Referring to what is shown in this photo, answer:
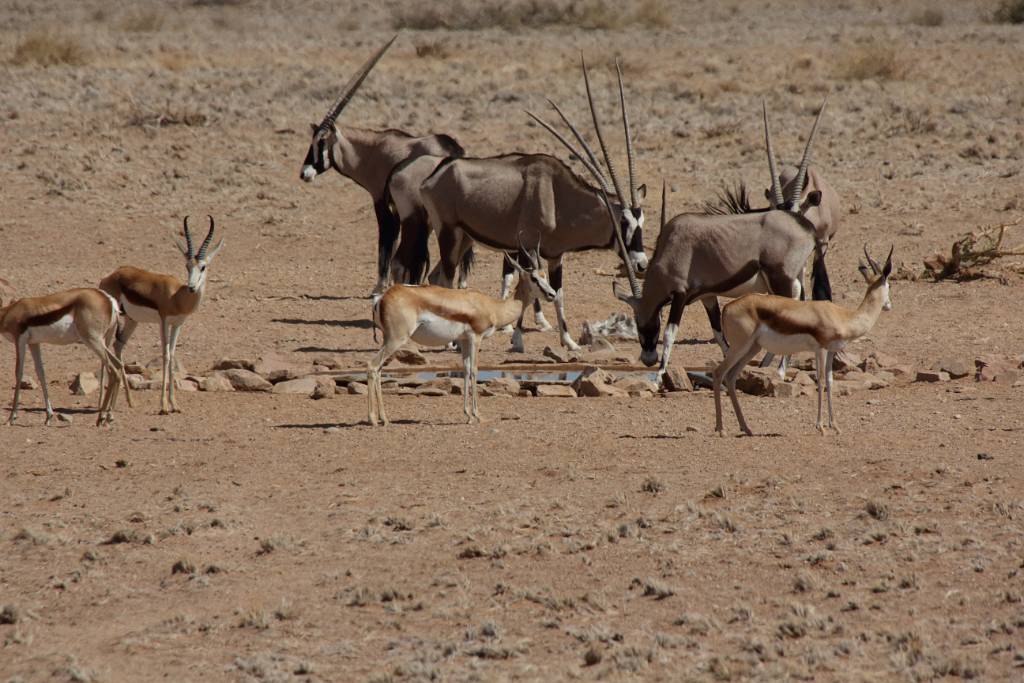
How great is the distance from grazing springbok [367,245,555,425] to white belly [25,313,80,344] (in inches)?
83.4

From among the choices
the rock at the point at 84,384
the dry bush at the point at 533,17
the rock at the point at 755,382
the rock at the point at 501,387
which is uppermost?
the rock at the point at 755,382

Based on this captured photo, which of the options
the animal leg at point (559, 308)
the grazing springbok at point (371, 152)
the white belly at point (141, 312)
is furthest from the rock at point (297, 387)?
the grazing springbok at point (371, 152)

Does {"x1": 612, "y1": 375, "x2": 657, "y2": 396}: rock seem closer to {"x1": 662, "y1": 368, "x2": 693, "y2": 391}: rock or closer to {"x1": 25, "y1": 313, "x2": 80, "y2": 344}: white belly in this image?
{"x1": 662, "y1": 368, "x2": 693, "y2": 391}: rock

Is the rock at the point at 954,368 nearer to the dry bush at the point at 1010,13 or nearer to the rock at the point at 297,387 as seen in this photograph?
the rock at the point at 297,387

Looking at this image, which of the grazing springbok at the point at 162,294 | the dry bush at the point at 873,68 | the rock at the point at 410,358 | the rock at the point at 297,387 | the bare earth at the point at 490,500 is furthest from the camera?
the dry bush at the point at 873,68

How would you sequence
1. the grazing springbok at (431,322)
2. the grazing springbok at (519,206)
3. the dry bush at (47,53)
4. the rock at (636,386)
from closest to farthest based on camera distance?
1. the grazing springbok at (431,322)
2. the rock at (636,386)
3. the grazing springbok at (519,206)
4. the dry bush at (47,53)

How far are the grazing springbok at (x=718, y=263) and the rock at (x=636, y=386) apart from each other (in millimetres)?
289

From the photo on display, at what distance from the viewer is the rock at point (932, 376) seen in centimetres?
1210

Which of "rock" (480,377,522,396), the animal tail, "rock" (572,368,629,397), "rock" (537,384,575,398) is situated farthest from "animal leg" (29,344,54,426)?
the animal tail

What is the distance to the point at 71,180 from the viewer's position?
21797mm

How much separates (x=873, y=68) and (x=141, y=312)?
20.1m

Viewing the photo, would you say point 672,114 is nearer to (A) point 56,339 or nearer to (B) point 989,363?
(B) point 989,363

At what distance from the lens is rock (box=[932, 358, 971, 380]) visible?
12.2m

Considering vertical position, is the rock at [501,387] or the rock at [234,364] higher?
the rock at [501,387]
